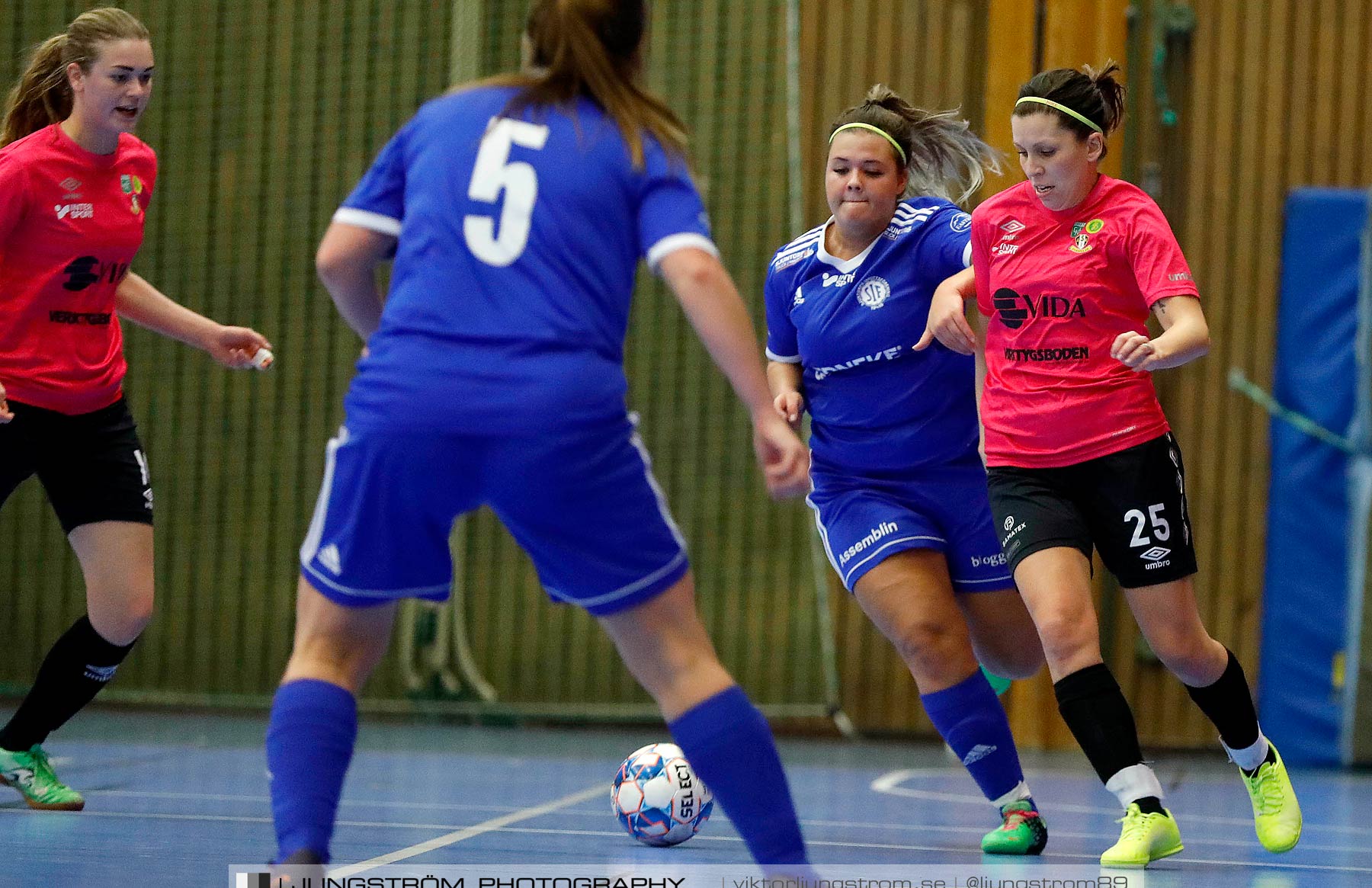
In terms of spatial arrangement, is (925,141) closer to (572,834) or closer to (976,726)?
(976,726)

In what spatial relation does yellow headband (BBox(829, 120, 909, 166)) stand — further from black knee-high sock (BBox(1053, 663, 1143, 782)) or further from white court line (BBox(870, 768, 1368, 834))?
white court line (BBox(870, 768, 1368, 834))

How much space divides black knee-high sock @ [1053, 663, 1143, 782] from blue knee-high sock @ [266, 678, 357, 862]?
171 centimetres

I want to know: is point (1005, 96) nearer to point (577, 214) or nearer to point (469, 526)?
point (469, 526)

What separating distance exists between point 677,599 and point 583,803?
242cm

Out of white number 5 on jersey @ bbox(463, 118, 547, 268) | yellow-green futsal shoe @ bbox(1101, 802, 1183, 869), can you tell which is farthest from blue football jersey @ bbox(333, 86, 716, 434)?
yellow-green futsal shoe @ bbox(1101, 802, 1183, 869)

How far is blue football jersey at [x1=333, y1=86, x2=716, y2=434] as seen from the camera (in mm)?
2250

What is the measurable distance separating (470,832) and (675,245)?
2.09m

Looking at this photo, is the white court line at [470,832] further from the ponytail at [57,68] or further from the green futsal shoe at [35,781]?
the ponytail at [57,68]

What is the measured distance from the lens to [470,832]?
12.7 feet

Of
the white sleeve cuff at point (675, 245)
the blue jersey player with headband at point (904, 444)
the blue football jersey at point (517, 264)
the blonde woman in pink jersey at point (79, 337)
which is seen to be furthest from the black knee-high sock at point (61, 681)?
the white sleeve cuff at point (675, 245)

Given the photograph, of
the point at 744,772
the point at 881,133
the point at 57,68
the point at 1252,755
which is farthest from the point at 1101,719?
the point at 57,68

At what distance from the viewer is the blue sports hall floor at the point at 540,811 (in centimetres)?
342

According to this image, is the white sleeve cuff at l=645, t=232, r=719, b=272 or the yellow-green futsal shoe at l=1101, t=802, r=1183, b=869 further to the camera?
the yellow-green futsal shoe at l=1101, t=802, r=1183, b=869

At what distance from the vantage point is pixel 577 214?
2293mm
